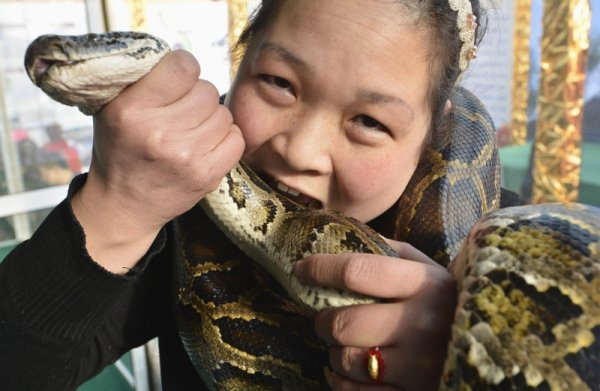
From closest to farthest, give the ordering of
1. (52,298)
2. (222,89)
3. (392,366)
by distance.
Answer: (392,366), (52,298), (222,89)

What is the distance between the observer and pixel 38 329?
77 cm

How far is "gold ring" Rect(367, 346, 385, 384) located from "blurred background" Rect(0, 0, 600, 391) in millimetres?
1170

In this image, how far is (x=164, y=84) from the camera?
0.66 metres

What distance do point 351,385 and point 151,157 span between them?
39 centimetres

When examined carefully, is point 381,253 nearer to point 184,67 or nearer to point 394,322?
point 394,322

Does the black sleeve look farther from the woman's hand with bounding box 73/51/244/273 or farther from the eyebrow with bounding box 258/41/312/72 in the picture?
the eyebrow with bounding box 258/41/312/72

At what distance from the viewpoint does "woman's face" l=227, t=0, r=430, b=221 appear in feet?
2.67

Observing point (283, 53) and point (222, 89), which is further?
point (222, 89)

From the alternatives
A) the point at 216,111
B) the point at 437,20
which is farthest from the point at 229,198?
the point at 437,20

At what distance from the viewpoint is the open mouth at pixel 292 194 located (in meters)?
0.96

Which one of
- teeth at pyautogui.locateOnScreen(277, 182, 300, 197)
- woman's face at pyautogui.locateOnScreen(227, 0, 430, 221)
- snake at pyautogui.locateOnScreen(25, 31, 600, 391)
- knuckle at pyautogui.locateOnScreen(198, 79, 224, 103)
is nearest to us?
snake at pyautogui.locateOnScreen(25, 31, 600, 391)

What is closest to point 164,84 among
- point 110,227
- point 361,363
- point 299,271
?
point 110,227

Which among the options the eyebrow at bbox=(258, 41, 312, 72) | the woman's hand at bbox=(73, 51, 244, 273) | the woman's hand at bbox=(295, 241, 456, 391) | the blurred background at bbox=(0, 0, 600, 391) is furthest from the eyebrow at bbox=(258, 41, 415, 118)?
the blurred background at bbox=(0, 0, 600, 391)

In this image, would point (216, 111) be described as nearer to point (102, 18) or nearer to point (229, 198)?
point (229, 198)
